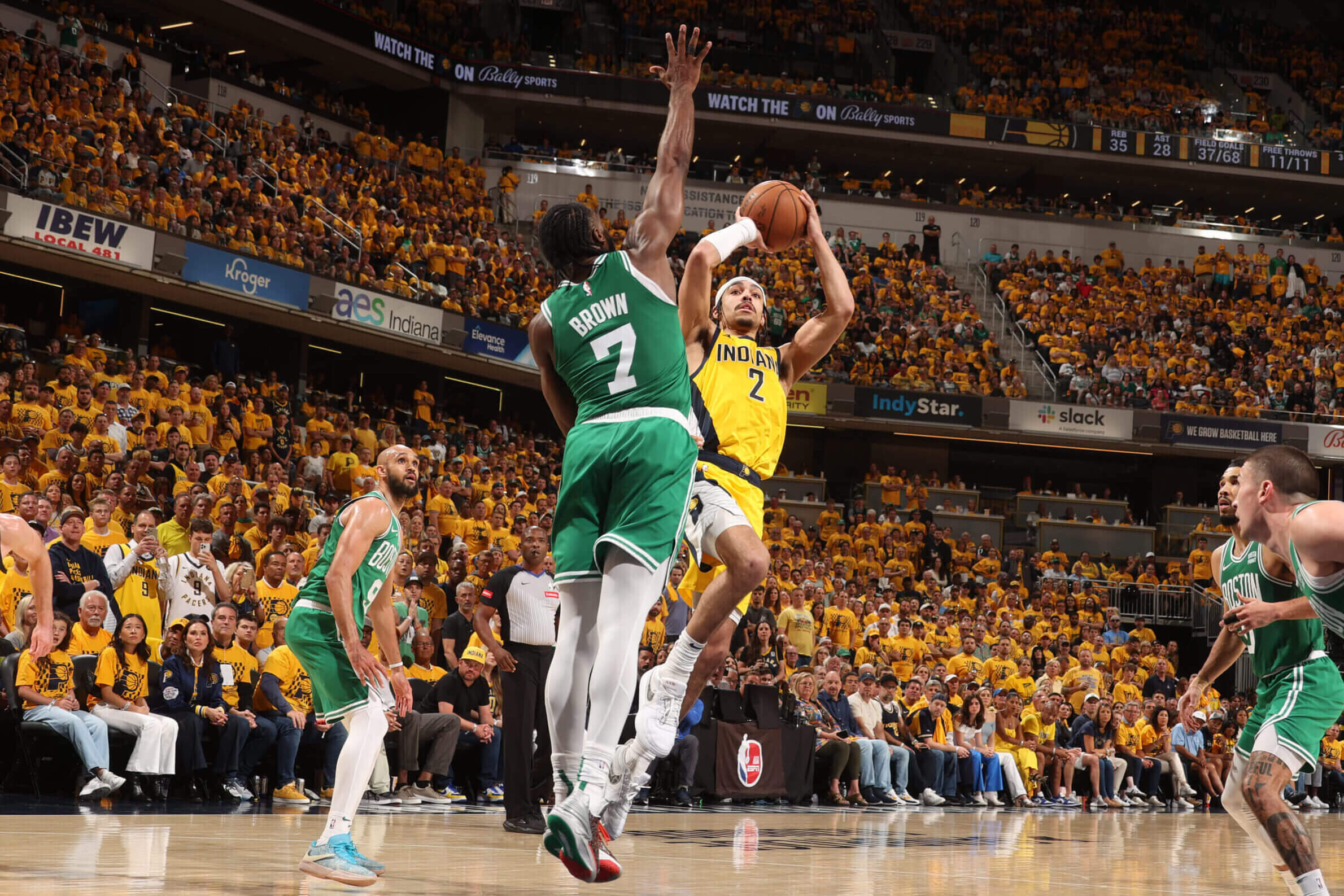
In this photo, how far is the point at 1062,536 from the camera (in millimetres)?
29953

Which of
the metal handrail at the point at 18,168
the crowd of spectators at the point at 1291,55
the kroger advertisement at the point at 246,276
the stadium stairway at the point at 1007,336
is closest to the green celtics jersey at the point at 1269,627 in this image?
the metal handrail at the point at 18,168

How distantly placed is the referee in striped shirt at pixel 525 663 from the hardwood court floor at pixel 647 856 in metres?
0.31

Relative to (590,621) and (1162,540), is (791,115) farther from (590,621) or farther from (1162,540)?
(590,621)

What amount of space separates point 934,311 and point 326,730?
24.7 m

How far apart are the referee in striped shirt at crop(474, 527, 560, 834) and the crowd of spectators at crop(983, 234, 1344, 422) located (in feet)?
80.4

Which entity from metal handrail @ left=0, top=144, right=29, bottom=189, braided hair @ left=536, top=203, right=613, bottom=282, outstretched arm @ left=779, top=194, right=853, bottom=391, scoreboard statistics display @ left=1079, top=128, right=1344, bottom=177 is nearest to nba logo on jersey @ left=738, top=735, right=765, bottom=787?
outstretched arm @ left=779, top=194, right=853, bottom=391

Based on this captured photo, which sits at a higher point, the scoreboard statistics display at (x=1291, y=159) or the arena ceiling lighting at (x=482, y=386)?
the scoreboard statistics display at (x=1291, y=159)

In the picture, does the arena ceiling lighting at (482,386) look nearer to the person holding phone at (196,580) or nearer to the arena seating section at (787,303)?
the arena seating section at (787,303)

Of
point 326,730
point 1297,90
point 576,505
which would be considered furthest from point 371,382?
point 1297,90

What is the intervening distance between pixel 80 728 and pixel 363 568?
4477mm

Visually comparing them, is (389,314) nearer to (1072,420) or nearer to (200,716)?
(200,716)

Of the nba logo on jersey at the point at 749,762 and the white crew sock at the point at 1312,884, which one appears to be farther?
the nba logo on jersey at the point at 749,762

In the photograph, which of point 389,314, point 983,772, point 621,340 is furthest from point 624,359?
point 389,314

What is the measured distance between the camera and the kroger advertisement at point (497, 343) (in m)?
25.9
